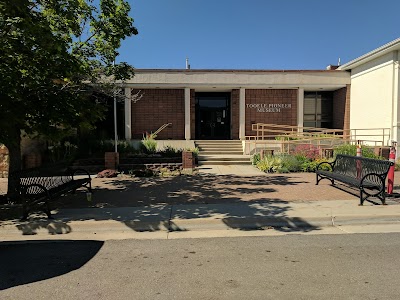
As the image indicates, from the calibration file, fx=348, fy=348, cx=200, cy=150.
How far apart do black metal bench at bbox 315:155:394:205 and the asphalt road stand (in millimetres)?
2118

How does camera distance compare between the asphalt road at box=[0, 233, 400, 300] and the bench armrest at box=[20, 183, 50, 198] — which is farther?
the bench armrest at box=[20, 183, 50, 198]

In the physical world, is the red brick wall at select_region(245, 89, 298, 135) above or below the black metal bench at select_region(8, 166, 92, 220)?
above

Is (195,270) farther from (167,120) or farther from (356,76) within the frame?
(356,76)

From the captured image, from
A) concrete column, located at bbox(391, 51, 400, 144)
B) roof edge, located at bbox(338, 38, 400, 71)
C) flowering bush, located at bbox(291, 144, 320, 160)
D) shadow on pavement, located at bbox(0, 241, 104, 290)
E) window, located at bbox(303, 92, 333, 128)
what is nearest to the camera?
shadow on pavement, located at bbox(0, 241, 104, 290)

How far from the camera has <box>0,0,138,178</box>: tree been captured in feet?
20.8

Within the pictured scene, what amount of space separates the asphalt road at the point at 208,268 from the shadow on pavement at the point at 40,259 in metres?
0.01

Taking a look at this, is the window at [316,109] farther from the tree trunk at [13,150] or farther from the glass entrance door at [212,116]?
the tree trunk at [13,150]

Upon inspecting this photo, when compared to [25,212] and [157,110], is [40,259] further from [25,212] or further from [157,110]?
[157,110]

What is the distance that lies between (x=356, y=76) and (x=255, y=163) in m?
9.15

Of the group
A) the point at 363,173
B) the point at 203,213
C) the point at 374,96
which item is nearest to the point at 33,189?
the point at 203,213

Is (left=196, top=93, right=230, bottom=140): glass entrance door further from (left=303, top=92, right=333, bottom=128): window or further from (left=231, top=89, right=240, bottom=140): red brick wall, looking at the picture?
(left=303, top=92, right=333, bottom=128): window

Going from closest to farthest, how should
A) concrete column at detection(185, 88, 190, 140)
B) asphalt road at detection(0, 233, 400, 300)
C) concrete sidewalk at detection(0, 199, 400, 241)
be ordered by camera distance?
asphalt road at detection(0, 233, 400, 300) < concrete sidewalk at detection(0, 199, 400, 241) < concrete column at detection(185, 88, 190, 140)

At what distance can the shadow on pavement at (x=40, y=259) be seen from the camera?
4.17m

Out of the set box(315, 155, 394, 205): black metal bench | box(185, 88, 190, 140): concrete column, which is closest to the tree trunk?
box(315, 155, 394, 205): black metal bench
